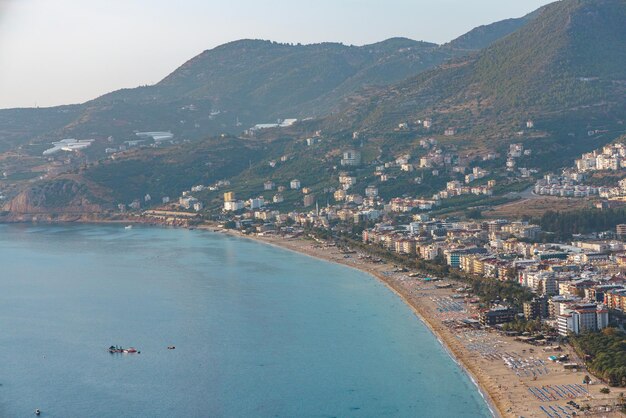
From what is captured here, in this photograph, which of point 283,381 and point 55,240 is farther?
point 55,240

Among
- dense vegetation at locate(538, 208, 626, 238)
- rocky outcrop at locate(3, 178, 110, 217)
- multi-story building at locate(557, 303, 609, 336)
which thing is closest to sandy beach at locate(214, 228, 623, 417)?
multi-story building at locate(557, 303, 609, 336)

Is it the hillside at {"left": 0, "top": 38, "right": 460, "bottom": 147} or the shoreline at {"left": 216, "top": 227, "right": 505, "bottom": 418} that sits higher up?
the hillside at {"left": 0, "top": 38, "right": 460, "bottom": 147}

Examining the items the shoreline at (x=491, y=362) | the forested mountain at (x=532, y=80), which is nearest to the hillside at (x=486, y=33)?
the forested mountain at (x=532, y=80)

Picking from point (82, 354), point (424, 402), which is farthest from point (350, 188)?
point (424, 402)

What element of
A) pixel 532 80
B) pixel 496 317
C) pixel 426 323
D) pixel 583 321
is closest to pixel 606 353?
pixel 583 321

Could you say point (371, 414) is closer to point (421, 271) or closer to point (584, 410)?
point (584, 410)

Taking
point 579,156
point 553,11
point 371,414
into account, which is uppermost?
point 553,11

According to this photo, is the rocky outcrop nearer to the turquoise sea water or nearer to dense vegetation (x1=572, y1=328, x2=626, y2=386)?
the turquoise sea water
